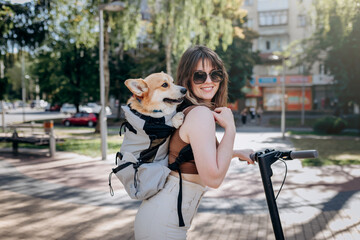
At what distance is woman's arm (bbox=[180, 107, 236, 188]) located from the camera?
1.98m

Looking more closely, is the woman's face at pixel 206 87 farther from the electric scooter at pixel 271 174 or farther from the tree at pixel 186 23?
the tree at pixel 186 23

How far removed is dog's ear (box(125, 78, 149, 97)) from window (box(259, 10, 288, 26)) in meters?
52.0

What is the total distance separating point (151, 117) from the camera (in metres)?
2.21

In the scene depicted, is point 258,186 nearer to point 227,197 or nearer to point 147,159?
point 227,197

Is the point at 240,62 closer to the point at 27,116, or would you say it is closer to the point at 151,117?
the point at 27,116

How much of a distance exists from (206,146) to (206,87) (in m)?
0.58

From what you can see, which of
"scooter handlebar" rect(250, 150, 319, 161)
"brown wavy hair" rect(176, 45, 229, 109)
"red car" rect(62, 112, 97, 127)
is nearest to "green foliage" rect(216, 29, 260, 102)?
"red car" rect(62, 112, 97, 127)

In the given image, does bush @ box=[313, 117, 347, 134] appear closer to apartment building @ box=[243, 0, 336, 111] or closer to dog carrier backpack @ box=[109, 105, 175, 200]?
apartment building @ box=[243, 0, 336, 111]

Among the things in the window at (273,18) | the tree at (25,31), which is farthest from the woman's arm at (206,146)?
the window at (273,18)

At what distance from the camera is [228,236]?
540cm

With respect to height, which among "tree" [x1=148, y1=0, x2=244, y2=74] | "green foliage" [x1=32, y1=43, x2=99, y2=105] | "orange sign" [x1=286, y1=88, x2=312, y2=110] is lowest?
"orange sign" [x1=286, y1=88, x2=312, y2=110]

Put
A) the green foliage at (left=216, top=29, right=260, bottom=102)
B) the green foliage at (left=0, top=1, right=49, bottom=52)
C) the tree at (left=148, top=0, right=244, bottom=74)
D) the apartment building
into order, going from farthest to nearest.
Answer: the apartment building → the green foliage at (left=216, top=29, right=260, bottom=102) → the tree at (left=148, top=0, right=244, bottom=74) → the green foliage at (left=0, top=1, right=49, bottom=52)

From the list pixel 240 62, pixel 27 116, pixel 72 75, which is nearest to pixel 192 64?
pixel 72 75

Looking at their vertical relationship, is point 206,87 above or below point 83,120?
above
